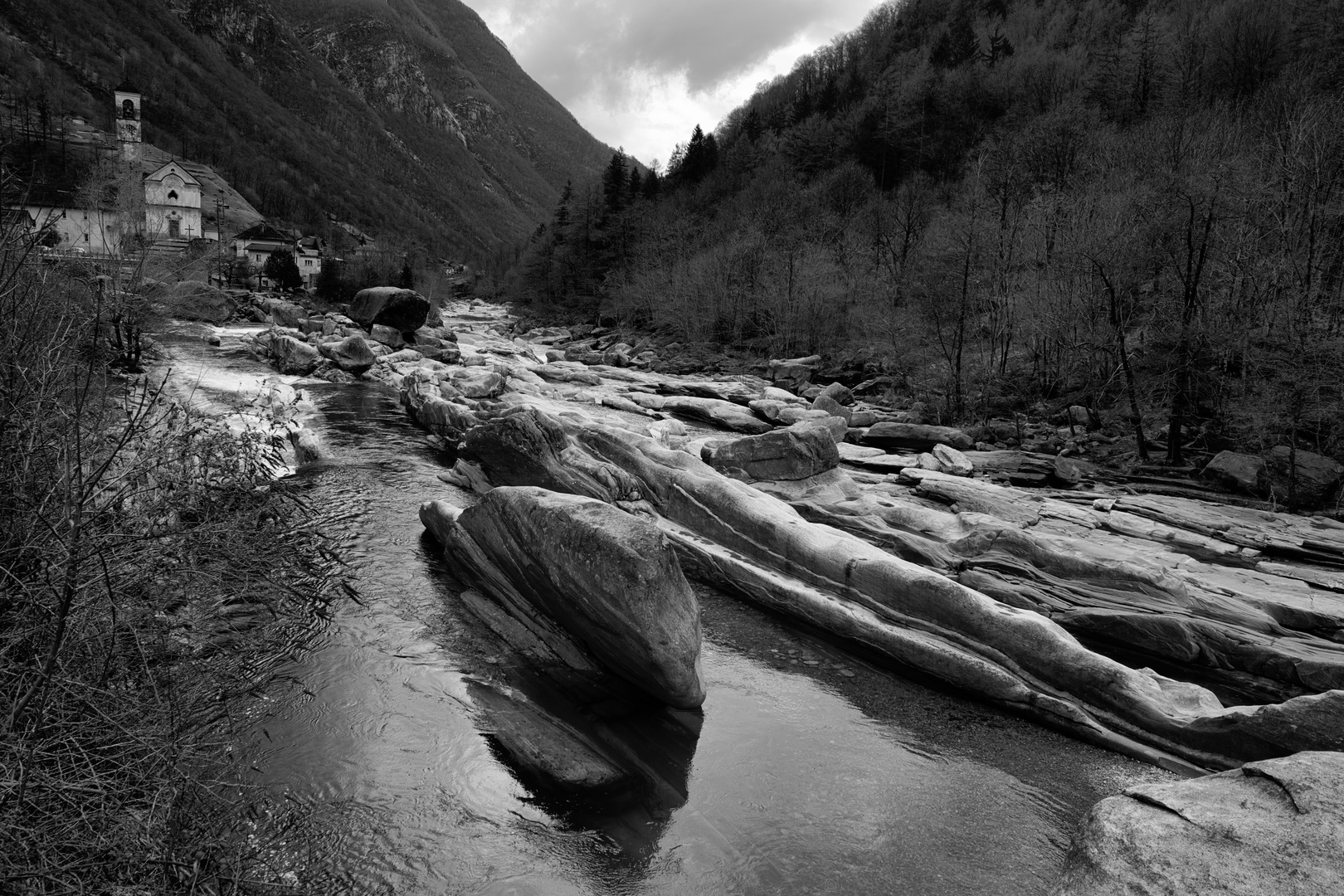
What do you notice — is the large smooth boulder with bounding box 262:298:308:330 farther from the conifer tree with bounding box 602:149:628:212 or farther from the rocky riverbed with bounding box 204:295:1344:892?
the conifer tree with bounding box 602:149:628:212

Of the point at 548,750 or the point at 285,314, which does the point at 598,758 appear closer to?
the point at 548,750

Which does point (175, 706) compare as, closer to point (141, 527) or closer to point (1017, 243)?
point (141, 527)

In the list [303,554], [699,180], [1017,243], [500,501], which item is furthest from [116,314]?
[699,180]

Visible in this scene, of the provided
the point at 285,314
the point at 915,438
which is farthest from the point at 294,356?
the point at 915,438

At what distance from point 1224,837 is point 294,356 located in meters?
36.7

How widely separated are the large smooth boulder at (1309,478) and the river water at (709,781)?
13.7 metres

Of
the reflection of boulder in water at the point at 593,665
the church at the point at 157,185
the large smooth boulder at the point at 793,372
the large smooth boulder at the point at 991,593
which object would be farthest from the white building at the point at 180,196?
the reflection of boulder in water at the point at 593,665

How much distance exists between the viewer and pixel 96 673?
487 cm

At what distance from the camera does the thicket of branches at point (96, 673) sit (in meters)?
3.88

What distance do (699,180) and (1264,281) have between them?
76.0m

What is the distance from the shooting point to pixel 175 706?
483 cm

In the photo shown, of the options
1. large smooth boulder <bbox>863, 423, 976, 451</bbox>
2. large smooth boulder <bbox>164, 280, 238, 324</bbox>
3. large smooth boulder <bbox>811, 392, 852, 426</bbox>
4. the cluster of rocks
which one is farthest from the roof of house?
large smooth boulder <bbox>863, 423, 976, 451</bbox>

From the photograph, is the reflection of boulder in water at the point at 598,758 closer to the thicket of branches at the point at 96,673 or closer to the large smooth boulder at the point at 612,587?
the large smooth boulder at the point at 612,587

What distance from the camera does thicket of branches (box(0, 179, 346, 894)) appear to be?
3.88m
